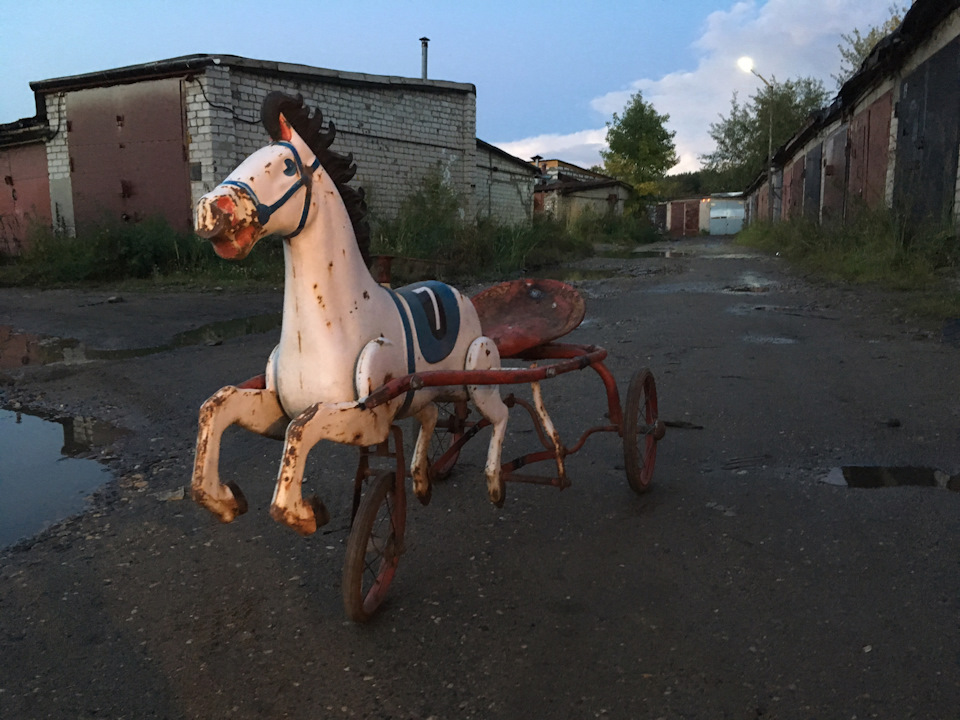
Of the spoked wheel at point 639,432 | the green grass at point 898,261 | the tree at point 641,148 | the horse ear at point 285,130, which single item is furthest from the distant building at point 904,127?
the tree at point 641,148

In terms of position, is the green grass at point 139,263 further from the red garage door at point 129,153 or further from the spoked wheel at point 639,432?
the spoked wheel at point 639,432

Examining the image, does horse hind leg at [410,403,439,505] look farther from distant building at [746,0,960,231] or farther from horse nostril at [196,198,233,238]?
distant building at [746,0,960,231]

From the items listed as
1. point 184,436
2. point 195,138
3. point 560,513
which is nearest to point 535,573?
point 560,513

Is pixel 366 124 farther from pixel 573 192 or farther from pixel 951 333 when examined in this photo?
pixel 573 192

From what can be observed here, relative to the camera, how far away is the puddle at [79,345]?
6.68 m

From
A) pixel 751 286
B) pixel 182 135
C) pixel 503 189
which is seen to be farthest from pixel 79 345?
pixel 503 189

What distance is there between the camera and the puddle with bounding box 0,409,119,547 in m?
3.23

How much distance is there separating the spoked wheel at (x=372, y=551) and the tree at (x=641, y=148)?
47108 mm

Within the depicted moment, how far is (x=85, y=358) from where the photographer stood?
6703 millimetres

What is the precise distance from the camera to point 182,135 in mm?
15094

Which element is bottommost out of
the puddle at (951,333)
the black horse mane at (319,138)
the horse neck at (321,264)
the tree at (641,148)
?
the puddle at (951,333)

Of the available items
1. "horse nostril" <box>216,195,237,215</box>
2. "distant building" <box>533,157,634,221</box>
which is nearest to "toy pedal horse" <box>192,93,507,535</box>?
"horse nostril" <box>216,195,237,215</box>

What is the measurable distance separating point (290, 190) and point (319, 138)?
29cm

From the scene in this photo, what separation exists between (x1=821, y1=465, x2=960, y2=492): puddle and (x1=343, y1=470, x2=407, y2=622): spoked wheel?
82.7 inches
